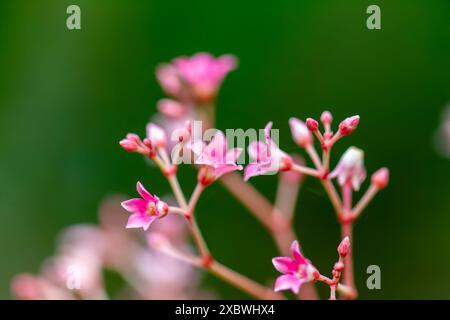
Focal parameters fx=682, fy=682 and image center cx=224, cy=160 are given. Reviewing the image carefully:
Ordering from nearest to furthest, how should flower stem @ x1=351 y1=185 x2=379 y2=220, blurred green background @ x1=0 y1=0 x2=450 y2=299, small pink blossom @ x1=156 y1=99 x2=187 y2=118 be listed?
1. flower stem @ x1=351 y1=185 x2=379 y2=220
2. small pink blossom @ x1=156 y1=99 x2=187 y2=118
3. blurred green background @ x1=0 y1=0 x2=450 y2=299

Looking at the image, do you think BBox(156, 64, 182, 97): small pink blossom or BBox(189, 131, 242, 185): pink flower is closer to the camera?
BBox(189, 131, 242, 185): pink flower

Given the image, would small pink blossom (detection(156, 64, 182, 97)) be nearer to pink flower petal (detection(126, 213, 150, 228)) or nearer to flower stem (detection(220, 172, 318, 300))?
flower stem (detection(220, 172, 318, 300))

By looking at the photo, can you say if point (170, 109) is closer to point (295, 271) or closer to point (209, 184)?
point (209, 184)

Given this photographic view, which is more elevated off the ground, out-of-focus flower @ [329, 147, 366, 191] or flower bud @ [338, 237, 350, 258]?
out-of-focus flower @ [329, 147, 366, 191]

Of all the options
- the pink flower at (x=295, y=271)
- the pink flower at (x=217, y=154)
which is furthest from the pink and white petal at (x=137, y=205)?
the pink flower at (x=295, y=271)

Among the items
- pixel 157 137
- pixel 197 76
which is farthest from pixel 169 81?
pixel 157 137

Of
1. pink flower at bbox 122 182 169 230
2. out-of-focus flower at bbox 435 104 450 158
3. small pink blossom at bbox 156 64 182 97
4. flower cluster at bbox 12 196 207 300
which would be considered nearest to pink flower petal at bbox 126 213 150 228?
pink flower at bbox 122 182 169 230

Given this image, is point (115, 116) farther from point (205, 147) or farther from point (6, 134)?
point (205, 147)

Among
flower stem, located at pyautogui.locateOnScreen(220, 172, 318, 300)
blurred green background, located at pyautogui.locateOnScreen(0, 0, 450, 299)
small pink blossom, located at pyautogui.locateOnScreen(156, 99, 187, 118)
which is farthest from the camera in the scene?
blurred green background, located at pyautogui.locateOnScreen(0, 0, 450, 299)
